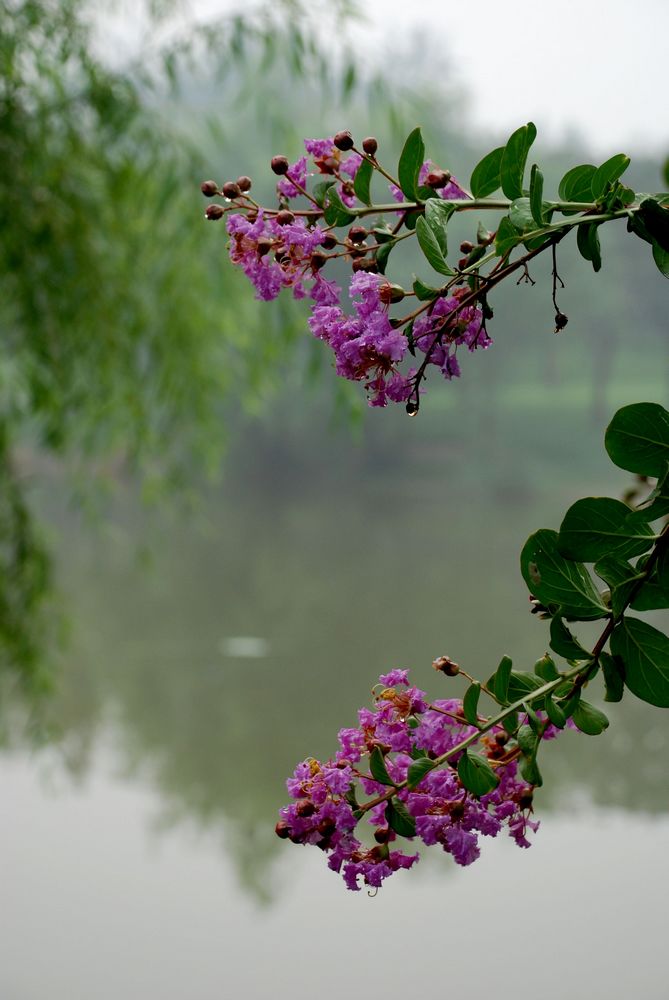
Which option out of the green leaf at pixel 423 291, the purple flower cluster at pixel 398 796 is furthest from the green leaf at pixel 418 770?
the green leaf at pixel 423 291

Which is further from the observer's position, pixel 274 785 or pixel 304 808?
pixel 274 785

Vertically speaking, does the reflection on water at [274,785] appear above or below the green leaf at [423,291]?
above

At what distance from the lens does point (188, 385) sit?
1663mm

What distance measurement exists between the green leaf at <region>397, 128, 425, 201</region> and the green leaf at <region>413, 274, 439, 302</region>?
0.04m

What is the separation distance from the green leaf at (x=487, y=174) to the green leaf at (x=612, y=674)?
0.45 ft

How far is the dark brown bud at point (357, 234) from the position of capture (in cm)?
30

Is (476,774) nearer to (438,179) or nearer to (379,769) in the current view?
(379,769)

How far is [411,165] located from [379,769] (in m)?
0.17

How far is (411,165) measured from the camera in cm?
29

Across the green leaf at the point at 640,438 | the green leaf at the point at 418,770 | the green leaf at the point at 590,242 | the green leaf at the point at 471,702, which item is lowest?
the green leaf at the point at 418,770

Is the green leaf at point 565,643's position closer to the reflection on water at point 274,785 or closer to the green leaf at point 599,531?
the green leaf at point 599,531

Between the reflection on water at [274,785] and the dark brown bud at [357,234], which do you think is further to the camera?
the reflection on water at [274,785]

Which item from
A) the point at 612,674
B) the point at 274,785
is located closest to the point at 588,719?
the point at 612,674

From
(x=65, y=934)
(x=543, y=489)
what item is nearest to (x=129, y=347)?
(x=65, y=934)
